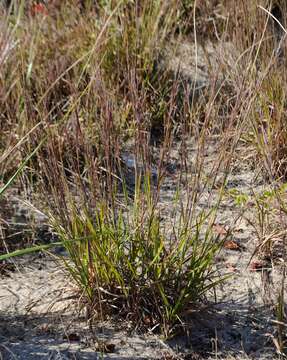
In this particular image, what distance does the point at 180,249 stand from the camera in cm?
269

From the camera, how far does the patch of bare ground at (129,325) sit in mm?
2668

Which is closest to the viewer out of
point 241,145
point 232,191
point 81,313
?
point 81,313

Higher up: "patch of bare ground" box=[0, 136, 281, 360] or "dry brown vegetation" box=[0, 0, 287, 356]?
"dry brown vegetation" box=[0, 0, 287, 356]

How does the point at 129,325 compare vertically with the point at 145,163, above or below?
below

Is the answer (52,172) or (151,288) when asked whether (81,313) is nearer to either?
(151,288)

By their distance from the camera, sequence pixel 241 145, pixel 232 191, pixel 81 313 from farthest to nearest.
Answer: pixel 241 145 → pixel 232 191 → pixel 81 313

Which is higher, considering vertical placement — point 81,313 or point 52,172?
point 52,172

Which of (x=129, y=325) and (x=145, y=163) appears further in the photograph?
(x=129, y=325)

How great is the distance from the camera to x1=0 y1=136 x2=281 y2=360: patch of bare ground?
2668mm

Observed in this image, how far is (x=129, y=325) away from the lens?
2760 millimetres

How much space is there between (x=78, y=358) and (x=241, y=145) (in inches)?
70.8

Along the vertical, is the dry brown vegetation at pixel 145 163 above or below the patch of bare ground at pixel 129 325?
above

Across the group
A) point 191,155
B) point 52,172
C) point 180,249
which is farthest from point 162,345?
point 191,155

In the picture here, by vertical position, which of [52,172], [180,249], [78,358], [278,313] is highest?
[52,172]
